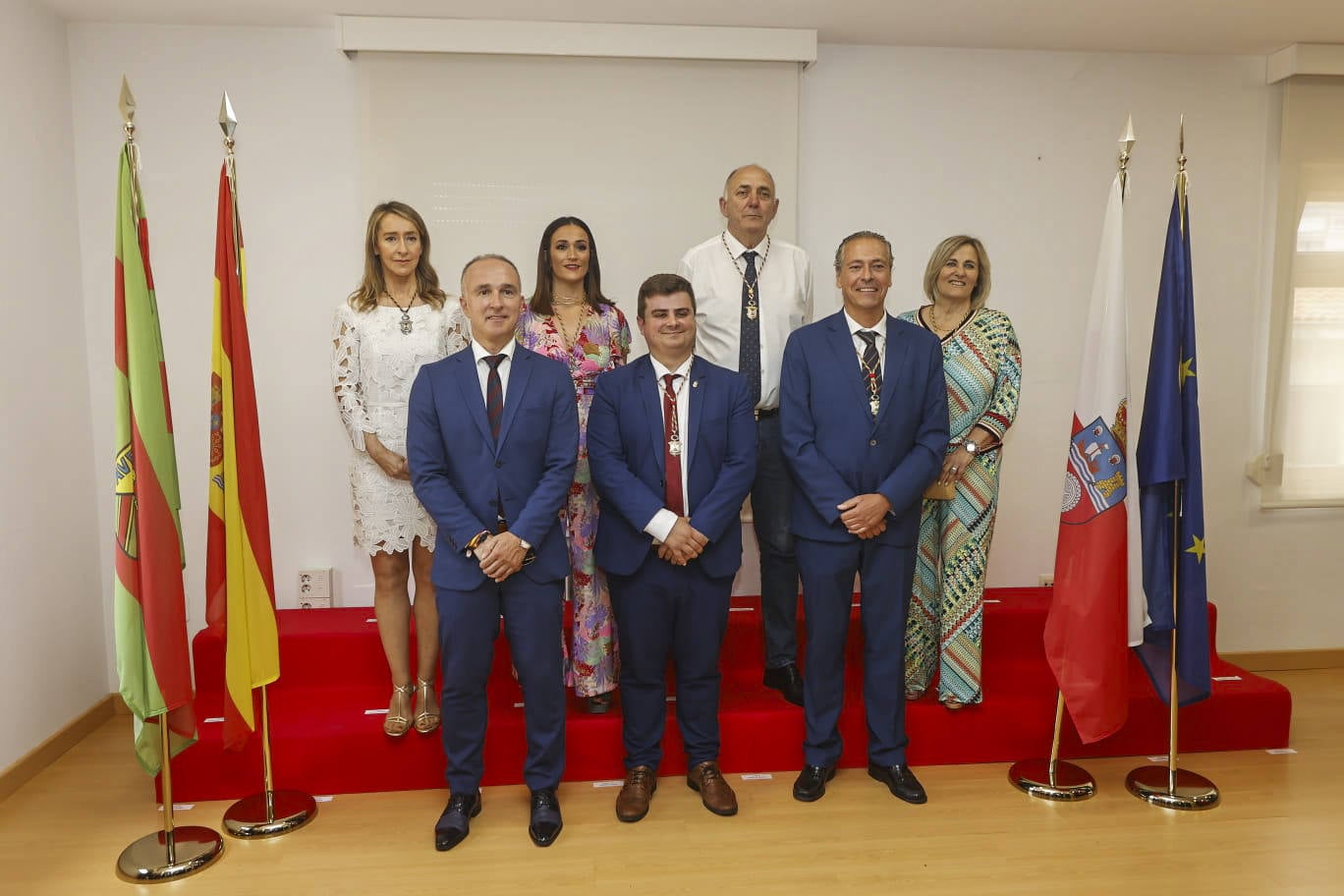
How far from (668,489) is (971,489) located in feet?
3.77

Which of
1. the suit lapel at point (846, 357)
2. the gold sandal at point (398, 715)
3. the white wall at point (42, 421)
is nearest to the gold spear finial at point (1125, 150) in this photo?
the suit lapel at point (846, 357)

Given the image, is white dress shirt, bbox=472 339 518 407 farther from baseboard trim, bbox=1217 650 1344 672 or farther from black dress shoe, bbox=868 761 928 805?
baseboard trim, bbox=1217 650 1344 672

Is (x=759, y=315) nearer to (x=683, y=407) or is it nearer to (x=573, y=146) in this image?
(x=683, y=407)

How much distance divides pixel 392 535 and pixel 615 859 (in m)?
1.29

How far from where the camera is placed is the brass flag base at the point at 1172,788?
3217mm

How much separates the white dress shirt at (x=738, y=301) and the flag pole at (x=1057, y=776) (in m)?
1.19

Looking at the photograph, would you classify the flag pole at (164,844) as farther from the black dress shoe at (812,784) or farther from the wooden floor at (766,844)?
the black dress shoe at (812,784)

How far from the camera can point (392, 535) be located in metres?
3.20

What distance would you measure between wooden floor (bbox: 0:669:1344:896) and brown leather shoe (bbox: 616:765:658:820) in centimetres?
4

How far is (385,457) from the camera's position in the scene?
3146 mm

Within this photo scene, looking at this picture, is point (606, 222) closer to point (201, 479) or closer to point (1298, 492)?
point (201, 479)

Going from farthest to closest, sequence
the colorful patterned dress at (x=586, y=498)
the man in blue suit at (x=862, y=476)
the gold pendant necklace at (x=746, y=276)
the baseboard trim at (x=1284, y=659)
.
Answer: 1. the baseboard trim at (x=1284, y=659)
2. the gold pendant necklace at (x=746, y=276)
3. the colorful patterned dress at (x=586, y=498)
4. the man in blue suit at (x=862, y=476)

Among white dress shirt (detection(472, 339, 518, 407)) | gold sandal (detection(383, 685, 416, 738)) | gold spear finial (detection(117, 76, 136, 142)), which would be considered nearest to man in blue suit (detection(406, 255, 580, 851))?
white dress shirt (detection(472, 339, 518, 407))

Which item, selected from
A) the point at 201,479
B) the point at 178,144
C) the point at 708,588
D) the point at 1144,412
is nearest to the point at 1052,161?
the point at 1144,412
